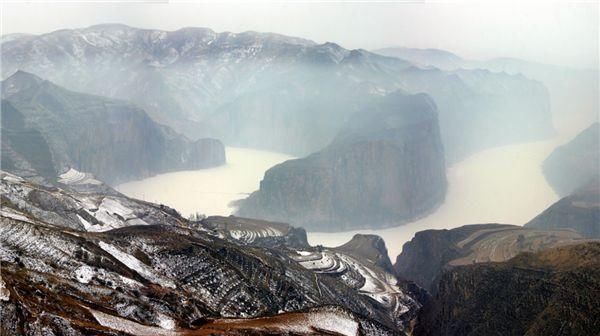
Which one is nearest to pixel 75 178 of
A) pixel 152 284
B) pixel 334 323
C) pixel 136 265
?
pixel 136 265

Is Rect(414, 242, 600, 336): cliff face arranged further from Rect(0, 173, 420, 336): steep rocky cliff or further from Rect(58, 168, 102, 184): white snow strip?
Rect(58, 168, 102, 184): white snow strip

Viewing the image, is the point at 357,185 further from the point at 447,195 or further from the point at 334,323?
the point at 334,323

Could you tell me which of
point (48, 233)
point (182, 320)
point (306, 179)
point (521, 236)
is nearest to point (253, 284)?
point (182, 320)

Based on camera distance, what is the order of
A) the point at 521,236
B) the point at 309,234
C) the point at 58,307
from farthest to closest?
the point at 309,234, the point at 521,236, the point at 58,307

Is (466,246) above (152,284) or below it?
below

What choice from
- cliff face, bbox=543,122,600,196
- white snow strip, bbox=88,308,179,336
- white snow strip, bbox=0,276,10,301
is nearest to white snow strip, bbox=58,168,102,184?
white snow strip, bbox=88,308,179,336

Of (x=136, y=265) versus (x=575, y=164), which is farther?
(x=575, y=164)

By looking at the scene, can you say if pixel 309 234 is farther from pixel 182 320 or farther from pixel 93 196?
pixel 182 320
